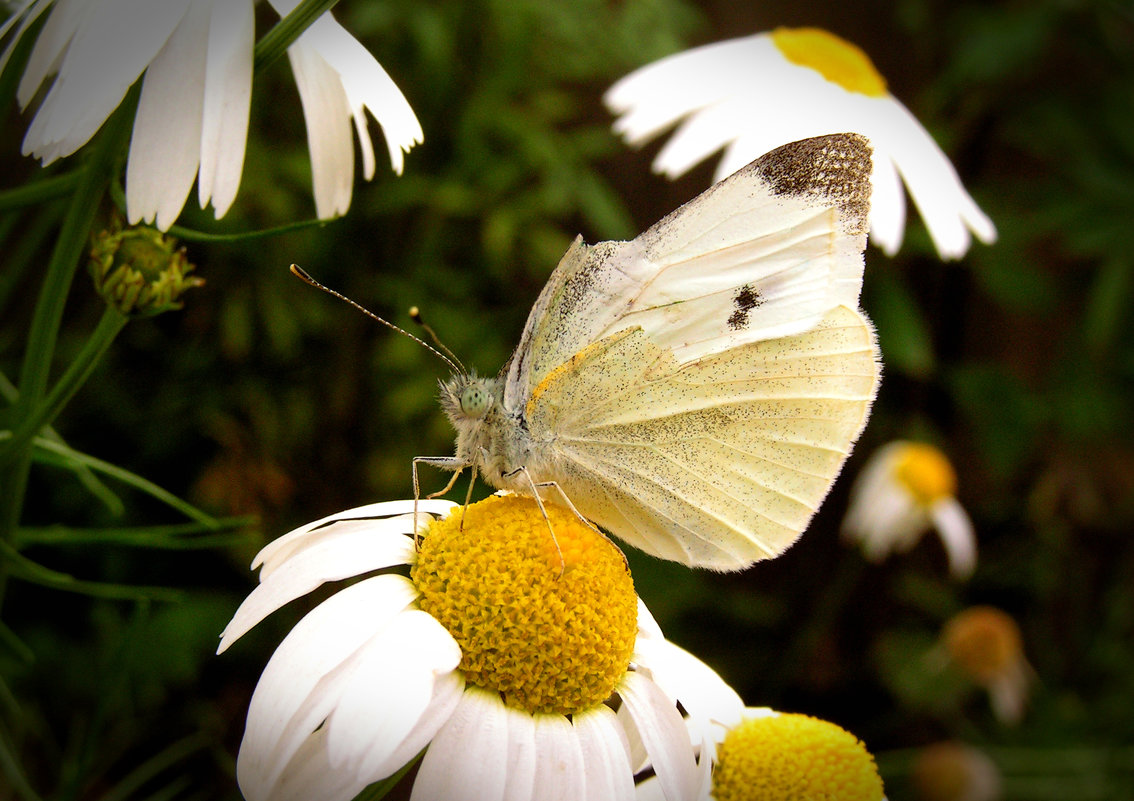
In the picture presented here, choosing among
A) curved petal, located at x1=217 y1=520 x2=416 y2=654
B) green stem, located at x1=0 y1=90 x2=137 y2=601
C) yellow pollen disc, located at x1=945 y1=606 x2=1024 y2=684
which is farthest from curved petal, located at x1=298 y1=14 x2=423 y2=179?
yellow pollen disc, located at x1=945 y1=606 x2=1024 y2=684

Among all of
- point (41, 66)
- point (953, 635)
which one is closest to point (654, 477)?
point (41, 66)

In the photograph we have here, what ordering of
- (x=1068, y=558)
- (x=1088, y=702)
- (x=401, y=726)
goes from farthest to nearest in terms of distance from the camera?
(x=1068, y=558)
(x=1088, y=702)
(x=401, y=726)

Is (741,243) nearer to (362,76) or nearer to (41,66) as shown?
(362,76)

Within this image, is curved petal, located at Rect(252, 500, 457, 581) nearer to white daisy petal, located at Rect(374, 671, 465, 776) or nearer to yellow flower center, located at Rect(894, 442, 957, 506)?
white daisy petal, located at Rect(374, 671, 465, 776)

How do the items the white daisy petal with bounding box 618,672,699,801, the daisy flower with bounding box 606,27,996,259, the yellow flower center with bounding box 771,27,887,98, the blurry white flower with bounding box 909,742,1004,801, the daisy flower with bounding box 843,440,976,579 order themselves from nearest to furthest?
1. the white daisy petal with bounding box 618,672,699,801
2. the daisy flower with bounding box 606,27,996,259
3. the yellow flower center with bounding box 771,27,887,98
4. the blurry white flower with bounding box 909,742,1004,801
5. the daisy flower with bounding box 843,440,976,579

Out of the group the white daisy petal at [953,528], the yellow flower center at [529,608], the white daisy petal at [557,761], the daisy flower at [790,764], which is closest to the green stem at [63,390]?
the yellow flower center at [529,608]

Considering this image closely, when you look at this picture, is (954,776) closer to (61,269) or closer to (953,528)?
(953,528)
